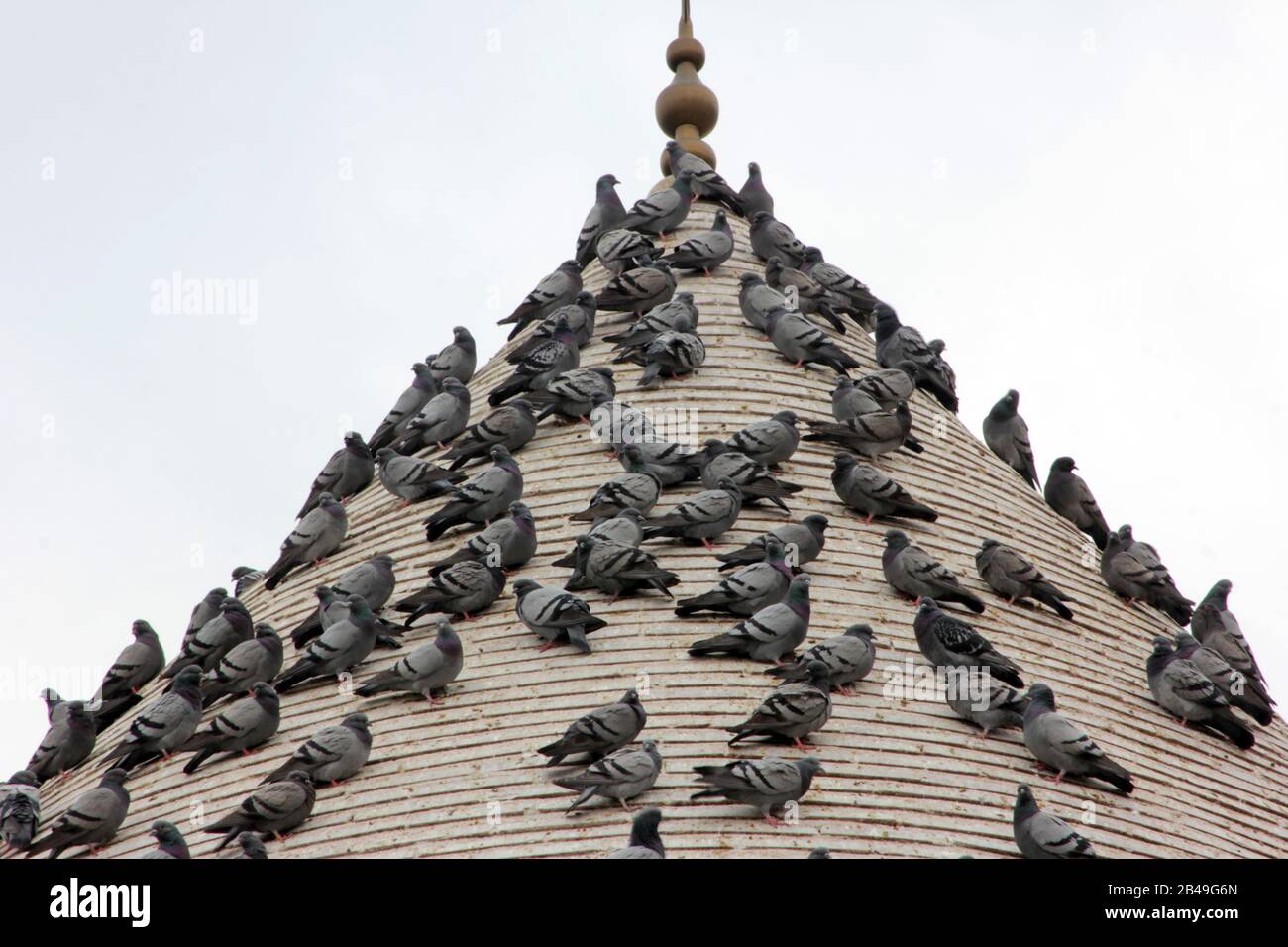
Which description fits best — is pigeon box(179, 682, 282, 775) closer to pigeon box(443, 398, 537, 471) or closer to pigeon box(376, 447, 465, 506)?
pigeon box(376, 447, 465, 506)

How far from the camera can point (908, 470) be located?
78.2 feet

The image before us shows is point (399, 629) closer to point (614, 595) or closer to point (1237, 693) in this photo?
point (614, 595)

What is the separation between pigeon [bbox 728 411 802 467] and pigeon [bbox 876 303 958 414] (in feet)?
11.1

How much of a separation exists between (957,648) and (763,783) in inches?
129

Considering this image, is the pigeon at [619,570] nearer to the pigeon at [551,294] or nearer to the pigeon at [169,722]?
the pigeon at [169,722]

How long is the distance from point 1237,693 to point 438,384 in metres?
8.71

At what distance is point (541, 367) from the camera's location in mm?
24250

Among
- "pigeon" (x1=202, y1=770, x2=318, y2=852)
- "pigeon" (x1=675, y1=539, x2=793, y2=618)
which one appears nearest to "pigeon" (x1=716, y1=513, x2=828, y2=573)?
"pigeon" (x1=675, y1=539, x2=793, y2=618)

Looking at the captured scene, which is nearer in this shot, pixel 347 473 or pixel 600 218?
pixel 347 473

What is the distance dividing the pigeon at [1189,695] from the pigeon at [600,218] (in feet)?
31.2

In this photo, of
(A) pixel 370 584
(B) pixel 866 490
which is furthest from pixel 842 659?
(A) pixel 370 584

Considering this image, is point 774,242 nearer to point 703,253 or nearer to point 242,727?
point 703,253

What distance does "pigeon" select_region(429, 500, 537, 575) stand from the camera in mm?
20984
